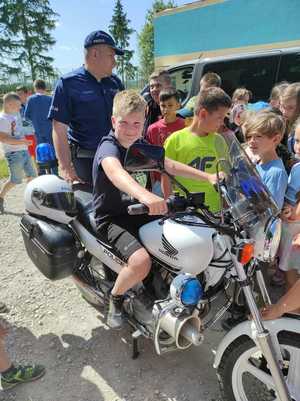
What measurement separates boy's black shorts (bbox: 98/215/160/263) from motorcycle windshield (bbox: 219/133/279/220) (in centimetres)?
67

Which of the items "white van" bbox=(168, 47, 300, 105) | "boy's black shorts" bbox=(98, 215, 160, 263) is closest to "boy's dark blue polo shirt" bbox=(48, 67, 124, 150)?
"boy's black shorts" bbox=(98, 215, 160, 263)

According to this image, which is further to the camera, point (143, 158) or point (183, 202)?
point (183, 202)

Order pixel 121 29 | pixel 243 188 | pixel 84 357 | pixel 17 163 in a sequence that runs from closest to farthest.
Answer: pixel 243 188, pixel 84 357, pixel 17 163, pixel 121 29

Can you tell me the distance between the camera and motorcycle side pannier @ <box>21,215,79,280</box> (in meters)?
2.37

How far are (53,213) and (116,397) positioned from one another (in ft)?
4.24

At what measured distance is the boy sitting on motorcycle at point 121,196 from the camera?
6.55 ft

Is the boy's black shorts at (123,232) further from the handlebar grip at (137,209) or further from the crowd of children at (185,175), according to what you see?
the handlebar grip at (137,209)

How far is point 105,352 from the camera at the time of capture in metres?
2.56

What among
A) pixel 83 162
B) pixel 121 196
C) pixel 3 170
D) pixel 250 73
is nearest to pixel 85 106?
pixel 83 162

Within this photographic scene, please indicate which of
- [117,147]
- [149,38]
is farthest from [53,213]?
[149,38]

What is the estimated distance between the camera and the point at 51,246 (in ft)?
7.73

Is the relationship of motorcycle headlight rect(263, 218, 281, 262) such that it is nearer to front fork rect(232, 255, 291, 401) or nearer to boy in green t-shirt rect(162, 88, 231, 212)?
front fork rect(232, 255, 291, 401)

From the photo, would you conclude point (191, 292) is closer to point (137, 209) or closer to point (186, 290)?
point (186, 290)

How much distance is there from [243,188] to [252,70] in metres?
4.62
